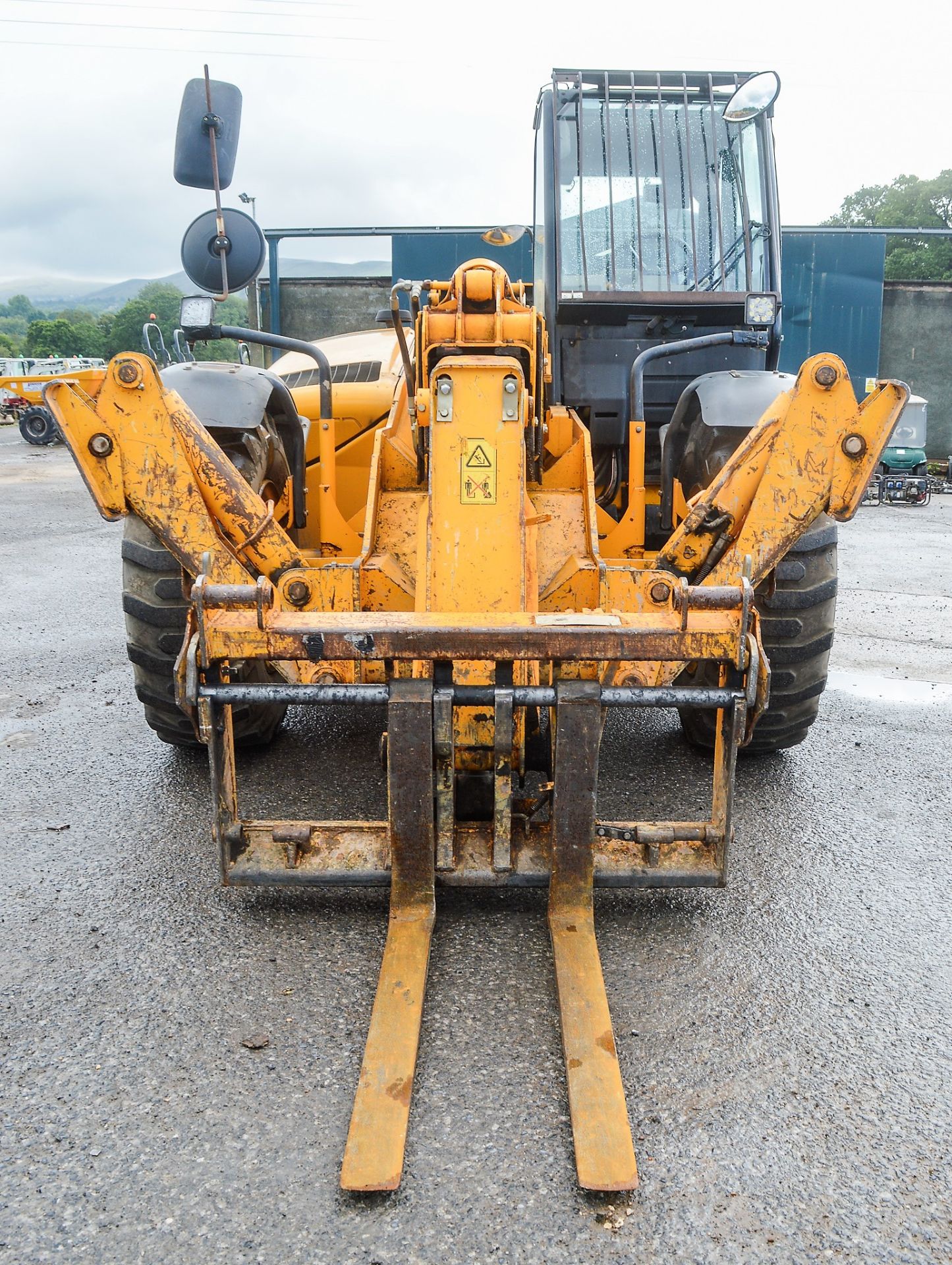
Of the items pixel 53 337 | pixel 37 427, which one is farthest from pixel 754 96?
pixel 53 337

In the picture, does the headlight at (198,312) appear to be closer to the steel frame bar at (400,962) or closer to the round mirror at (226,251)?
the round mirror at (226,251)

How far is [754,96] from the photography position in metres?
4.67

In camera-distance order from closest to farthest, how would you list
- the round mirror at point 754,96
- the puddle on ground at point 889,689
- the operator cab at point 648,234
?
the round mirror at point 754,96, the operator cab at point 648,234, the puddle on ground at point 889,689

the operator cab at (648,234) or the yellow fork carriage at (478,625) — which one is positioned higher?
the operator cab at (648,234)

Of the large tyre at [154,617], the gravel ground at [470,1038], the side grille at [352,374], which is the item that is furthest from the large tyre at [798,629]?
the side grille at [352,374]

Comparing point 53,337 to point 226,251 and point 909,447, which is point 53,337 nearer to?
point 909,447

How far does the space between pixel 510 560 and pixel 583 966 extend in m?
1.20

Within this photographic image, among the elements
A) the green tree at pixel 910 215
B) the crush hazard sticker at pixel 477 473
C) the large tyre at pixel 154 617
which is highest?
the green tree at pixel 910 215

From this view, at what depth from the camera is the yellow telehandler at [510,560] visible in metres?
2.72

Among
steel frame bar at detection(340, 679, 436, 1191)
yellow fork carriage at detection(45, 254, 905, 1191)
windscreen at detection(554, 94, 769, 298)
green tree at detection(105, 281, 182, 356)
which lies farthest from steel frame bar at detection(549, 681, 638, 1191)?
green tree at detection(105, 281, 182, 356)

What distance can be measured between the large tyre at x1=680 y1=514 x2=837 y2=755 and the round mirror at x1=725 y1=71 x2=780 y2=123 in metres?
2.19

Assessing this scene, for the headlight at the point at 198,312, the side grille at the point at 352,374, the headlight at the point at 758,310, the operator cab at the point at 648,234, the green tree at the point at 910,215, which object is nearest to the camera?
the headlight at the point at 758,310

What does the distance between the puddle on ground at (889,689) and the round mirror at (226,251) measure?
367 centimetres

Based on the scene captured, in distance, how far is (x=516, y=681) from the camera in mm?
3004
